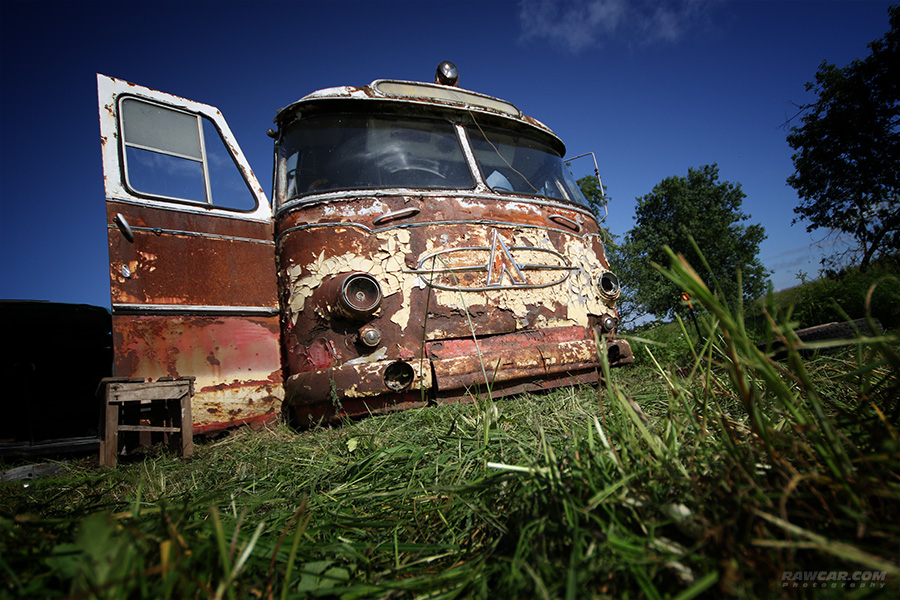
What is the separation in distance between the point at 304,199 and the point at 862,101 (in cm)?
1881

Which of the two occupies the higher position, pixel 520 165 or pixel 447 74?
pixel 447 74

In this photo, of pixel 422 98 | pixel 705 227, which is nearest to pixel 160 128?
pixel 422 98

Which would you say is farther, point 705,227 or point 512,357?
point 705,227

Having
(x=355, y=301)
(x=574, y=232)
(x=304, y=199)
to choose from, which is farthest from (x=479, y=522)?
(x=574, y=232)

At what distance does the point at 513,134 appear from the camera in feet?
12.4

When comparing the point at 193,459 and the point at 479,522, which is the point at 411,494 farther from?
the point at 193,459

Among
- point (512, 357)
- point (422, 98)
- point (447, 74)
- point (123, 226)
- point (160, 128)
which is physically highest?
Answer: point (447, 74)

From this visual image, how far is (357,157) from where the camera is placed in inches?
121

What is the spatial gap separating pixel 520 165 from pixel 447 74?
1.13m

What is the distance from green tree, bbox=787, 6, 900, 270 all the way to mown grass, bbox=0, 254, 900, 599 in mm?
16122

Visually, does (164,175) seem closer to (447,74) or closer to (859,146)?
(447,74)

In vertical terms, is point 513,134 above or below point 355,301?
above

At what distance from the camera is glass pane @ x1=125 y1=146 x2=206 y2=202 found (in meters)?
2.71

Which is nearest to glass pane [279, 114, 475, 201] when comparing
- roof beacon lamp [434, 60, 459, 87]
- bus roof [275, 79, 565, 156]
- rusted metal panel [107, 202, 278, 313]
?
bus roof [275, 79, 565, 156]
